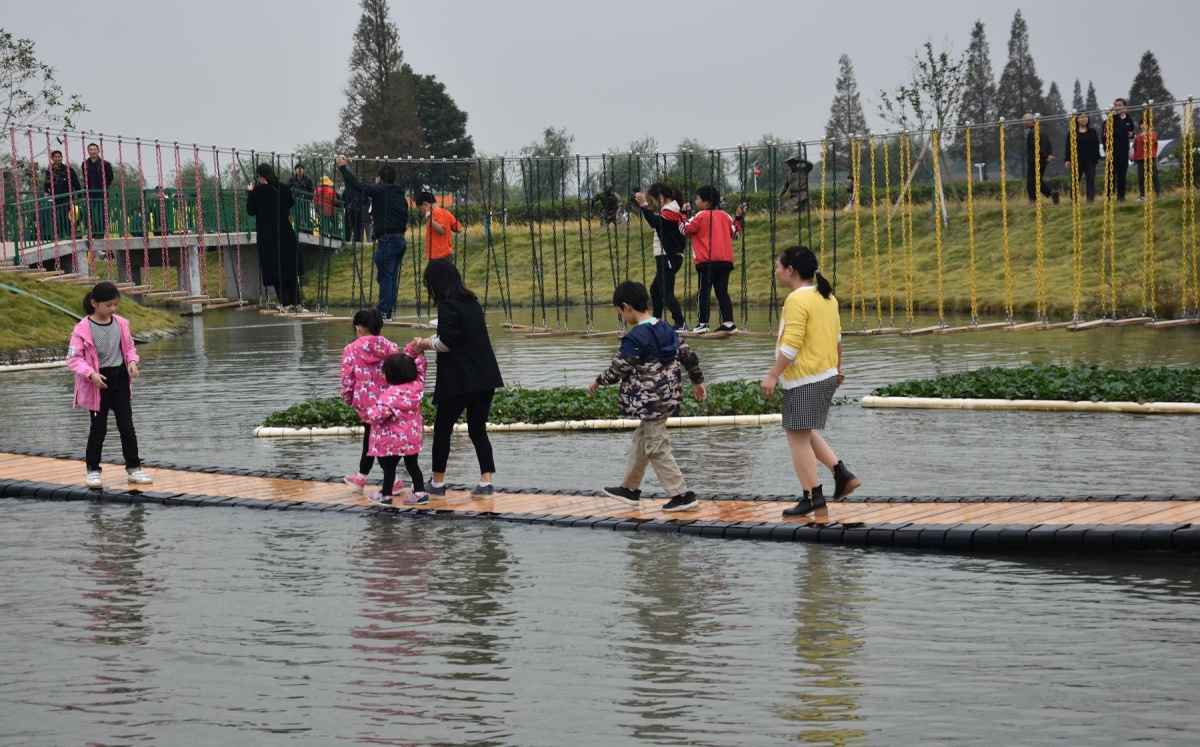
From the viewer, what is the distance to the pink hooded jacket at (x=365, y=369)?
1062 cm

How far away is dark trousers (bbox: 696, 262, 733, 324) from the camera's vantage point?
2003 cm

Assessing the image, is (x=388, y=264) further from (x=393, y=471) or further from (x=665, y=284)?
(x=393, y=471)

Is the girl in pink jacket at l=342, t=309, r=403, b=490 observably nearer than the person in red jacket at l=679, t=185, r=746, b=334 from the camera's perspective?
Yes

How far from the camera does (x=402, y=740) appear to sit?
5410mm

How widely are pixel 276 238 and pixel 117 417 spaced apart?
53.1 feet

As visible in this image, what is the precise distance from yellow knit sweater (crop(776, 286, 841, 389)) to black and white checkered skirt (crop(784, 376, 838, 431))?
4 centimetres

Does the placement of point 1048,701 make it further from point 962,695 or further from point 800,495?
point 800,495

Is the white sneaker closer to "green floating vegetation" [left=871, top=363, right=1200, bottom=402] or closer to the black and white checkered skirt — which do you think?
the black and white checkered skirt

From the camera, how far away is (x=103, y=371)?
434 inches

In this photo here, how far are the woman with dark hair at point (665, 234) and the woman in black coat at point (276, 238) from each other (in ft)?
24.7

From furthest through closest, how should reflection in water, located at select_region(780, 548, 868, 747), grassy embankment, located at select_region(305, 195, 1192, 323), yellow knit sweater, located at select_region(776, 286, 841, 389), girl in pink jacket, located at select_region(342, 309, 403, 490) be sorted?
grassy embankment, located at select_region(305, 195, 1192, 323), girl in pink jacket, located at select_region(342, 309, 403, 490), yellow knit sweater, located at select_region(776, 286, 841, 389), reflection in water, located at select_region(780, 548, 868, 747)

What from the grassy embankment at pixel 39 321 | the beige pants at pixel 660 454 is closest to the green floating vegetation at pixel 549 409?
the beige pants at pixel 660 454

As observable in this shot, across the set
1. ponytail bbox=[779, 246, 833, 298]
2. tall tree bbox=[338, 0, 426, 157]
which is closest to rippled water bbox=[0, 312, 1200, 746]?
ponytail bbox=[779, 246, 833, 298]

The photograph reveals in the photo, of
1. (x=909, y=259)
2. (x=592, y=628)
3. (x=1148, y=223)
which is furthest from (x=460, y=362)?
(x=909, y=259)
